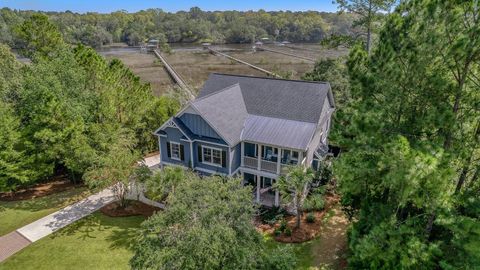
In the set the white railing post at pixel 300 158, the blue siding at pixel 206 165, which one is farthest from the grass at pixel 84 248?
the white railing post at pixel 300 158

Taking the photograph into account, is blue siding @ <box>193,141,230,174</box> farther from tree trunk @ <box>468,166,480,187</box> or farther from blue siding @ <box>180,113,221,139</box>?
tree trunk @ <box>468,166,480,187</box>

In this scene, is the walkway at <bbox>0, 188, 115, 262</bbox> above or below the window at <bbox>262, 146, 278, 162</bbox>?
below

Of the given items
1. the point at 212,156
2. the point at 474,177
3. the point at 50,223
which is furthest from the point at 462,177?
the point at 50,223

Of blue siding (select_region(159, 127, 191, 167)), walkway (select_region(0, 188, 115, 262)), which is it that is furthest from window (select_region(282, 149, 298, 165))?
walkway (select_region(0, 188, 115, 262))

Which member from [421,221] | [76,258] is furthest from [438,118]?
[76,258]

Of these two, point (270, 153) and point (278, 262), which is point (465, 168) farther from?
point (270, 153)

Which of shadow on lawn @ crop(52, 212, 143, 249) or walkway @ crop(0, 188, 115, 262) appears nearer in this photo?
walkway @ crop(0, 188, 115, 262)

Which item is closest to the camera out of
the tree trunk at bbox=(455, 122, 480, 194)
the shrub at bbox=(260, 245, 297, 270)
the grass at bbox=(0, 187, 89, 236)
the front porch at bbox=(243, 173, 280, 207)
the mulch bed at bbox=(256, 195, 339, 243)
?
the tree trunk at bbox=(455, 122, 480, 194)
